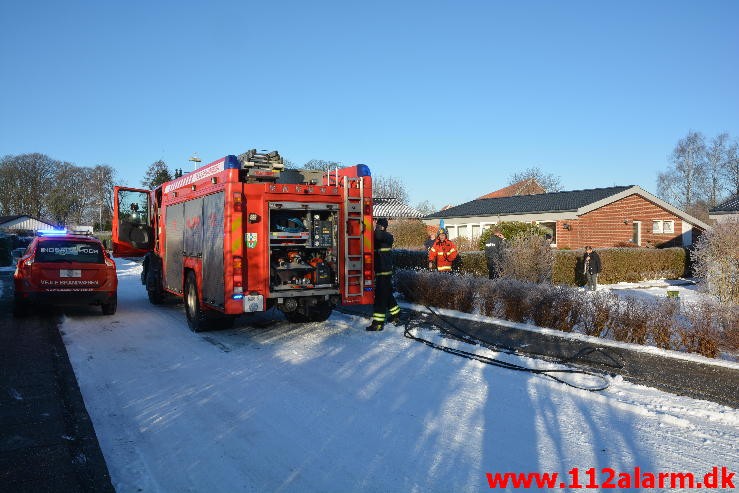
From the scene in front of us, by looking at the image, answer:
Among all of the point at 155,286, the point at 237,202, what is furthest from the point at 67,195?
the point at 237,202

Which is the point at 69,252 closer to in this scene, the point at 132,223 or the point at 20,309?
the point at 20,309

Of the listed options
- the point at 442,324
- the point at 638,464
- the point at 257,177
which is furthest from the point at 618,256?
the point at 638,464

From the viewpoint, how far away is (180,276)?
1035 cm

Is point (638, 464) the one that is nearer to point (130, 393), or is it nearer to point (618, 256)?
point (130, 393)

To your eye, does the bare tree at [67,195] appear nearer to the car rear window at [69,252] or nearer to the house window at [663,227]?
the car rear window at [69,252]

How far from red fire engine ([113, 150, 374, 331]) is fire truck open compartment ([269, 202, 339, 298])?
0.02 m

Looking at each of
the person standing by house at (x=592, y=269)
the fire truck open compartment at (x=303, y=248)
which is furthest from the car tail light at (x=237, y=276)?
the person standing by house at (x=592, y=269)

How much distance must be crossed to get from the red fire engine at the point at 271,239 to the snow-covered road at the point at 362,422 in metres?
1.08

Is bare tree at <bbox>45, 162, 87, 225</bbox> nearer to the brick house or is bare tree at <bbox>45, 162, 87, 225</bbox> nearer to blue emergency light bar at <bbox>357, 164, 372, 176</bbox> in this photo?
the brick house

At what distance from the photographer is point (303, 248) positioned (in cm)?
891

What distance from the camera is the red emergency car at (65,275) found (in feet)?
34.1

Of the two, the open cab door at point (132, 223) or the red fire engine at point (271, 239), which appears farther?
the open cab door at point (132, 223)

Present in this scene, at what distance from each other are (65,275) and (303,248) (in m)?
5.01

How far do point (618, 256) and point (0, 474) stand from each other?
18.9 m
